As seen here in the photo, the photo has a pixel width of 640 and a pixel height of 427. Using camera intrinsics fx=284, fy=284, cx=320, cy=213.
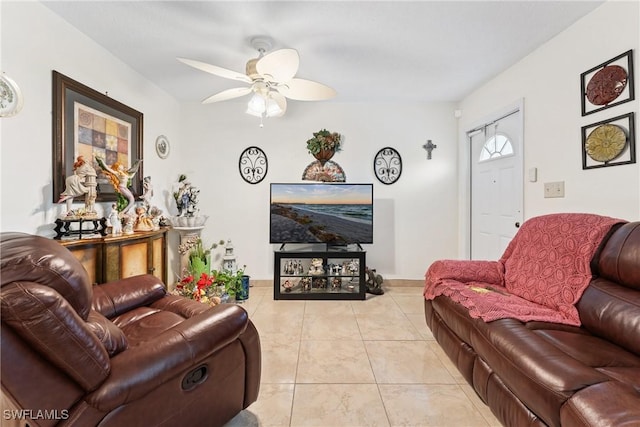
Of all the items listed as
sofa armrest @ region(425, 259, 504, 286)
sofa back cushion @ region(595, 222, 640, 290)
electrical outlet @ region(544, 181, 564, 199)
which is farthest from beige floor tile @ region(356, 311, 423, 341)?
electrical outlet @ region(544, 181, 564, 199)

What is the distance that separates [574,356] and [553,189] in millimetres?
1560

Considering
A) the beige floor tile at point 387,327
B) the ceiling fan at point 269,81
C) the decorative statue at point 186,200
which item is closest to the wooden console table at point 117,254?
the decorative statue at point 186,200

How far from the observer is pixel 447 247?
12.5 feet

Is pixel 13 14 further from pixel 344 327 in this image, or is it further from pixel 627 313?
pixel 627 313

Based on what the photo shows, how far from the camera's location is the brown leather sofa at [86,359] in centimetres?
82

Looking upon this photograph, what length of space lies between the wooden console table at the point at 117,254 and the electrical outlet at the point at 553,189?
3465mm

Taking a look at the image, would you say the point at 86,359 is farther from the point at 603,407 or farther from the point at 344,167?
the point at 344,167

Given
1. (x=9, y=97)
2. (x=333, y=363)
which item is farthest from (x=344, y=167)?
(x=9, y=97)

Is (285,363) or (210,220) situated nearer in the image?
(285,363)

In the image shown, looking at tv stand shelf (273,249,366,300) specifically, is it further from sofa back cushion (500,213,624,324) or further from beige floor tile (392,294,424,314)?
sofa back cushion (500,213,624,324)

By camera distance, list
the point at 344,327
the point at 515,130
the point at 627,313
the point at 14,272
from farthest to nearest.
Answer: the point at 515,130, the point at 344,327, the point at 627,313, the point at 14,272

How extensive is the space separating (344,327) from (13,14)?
326 cm

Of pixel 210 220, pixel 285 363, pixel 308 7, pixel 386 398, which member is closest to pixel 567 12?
pixel 308 7

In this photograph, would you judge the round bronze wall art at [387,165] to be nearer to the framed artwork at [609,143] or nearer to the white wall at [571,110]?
the white wall at [571,110]
